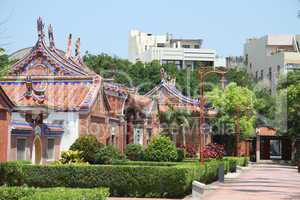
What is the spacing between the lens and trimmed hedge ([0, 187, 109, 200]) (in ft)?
41.1

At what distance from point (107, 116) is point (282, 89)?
27.2 meters

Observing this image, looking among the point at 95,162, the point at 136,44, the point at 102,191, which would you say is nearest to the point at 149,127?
the point at 95,162

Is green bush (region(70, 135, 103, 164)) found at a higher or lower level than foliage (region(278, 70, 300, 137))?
lower

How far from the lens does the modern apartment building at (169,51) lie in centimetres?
10425

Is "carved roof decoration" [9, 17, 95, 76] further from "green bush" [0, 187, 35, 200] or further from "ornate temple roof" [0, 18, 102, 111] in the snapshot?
"green bush" [0, 187, 35, 200]

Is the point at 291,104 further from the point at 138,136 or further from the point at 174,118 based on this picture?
the point at 138,136

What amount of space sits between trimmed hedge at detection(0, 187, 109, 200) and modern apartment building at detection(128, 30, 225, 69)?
87.2 m

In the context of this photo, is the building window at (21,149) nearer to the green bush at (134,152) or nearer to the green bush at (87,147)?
the green bush at (87,147)

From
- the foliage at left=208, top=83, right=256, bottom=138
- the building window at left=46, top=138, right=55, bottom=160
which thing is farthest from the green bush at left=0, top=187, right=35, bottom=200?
the foliage at left=208, top=83, right=256, bottom=138

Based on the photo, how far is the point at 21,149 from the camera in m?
32.4

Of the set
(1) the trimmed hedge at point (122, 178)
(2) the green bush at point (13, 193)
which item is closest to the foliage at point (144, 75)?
(1) the trimmed hedge at point (122, 178)

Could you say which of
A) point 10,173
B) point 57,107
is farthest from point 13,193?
point 57,107

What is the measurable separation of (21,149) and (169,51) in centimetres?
7377

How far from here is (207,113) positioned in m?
66.2
